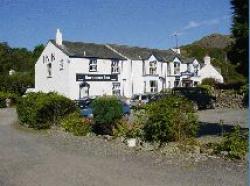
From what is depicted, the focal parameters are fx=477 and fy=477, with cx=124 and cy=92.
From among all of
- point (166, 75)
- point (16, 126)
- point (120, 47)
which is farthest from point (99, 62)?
point (16, 126)

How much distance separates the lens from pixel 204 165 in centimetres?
1234

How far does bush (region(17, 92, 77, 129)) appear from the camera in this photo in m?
24.1

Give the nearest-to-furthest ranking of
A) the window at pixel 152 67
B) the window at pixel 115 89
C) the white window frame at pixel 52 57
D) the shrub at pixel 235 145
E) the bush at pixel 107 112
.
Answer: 1. the shrub at pixel 235 145
2. the bush at pixel 107 112
3. the white window frame at pixel 52 57
4. the window at pixel 115 89
5. the window at pixel 152 67

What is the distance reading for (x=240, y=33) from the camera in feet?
55.5

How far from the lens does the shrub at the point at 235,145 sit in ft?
42.2

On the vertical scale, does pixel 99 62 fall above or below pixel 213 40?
below

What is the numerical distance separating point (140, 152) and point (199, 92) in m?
27.0

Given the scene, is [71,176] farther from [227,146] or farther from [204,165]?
[227,146]

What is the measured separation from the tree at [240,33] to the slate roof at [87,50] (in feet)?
106

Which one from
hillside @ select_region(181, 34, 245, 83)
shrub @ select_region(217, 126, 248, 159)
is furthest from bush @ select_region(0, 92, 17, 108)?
shrub @ select_region(217, 126, 248, 159)

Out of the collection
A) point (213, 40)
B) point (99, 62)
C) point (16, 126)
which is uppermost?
point (213, 40)

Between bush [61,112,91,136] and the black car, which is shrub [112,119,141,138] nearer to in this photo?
bush [61,112,91,136]

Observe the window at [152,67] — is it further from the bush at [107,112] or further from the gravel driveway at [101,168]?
the gravel driveway at [101,168]

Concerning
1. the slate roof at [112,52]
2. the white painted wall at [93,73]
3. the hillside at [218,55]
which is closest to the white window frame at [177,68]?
the white painted wall at [93,73]
